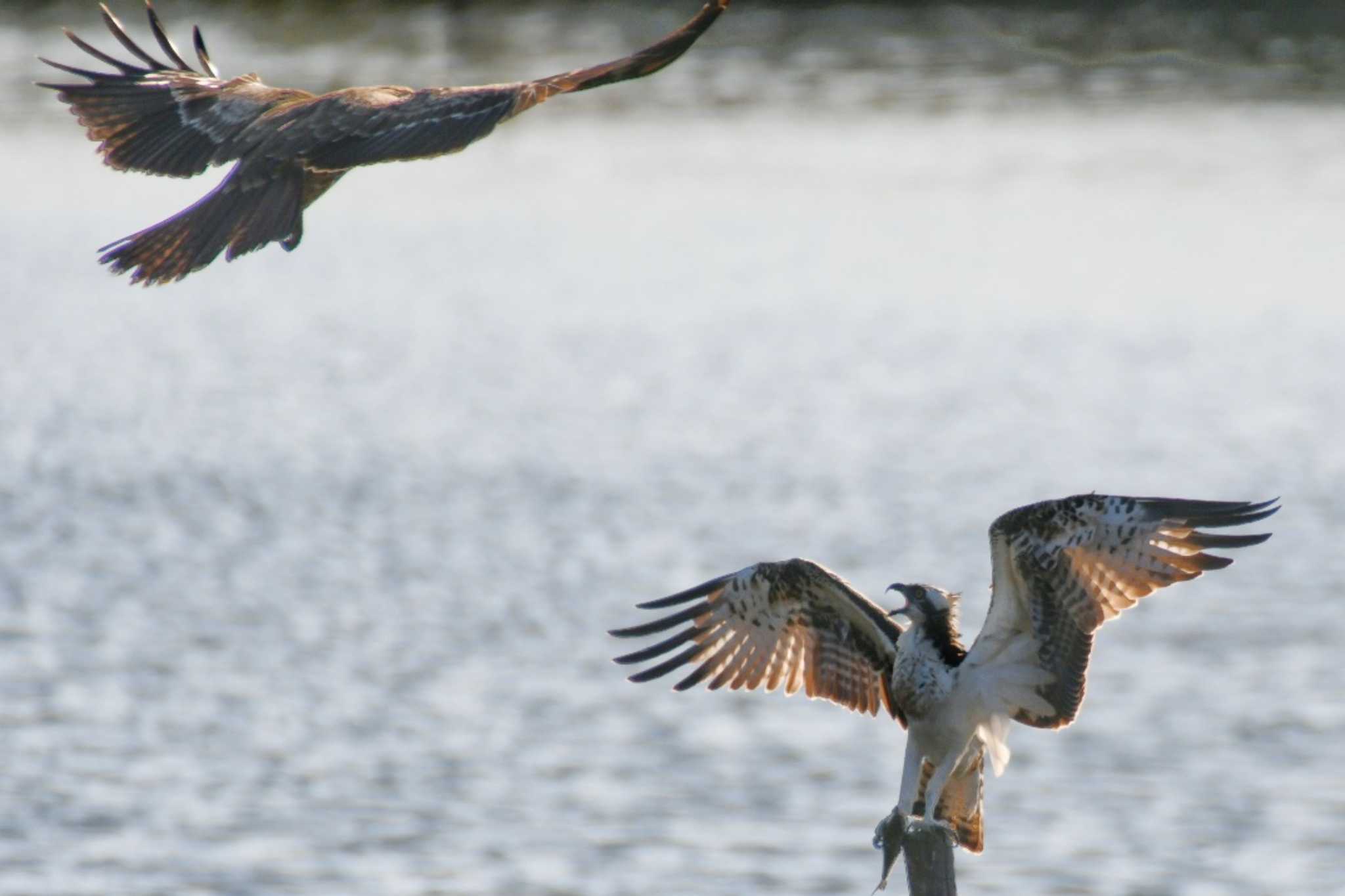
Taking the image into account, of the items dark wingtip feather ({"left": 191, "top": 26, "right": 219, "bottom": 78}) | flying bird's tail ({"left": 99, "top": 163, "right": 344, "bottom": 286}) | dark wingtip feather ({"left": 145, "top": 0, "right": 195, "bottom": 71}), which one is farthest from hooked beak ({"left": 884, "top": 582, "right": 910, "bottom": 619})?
dark wingtip feather ({"left": 145, "top": 0, "right": 195, "bottom": 71})

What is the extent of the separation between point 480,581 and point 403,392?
5.41m

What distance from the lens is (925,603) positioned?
22.5 feet

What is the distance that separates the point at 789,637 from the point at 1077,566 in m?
1.14

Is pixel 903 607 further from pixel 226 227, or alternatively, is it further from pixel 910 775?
pixel 226 227

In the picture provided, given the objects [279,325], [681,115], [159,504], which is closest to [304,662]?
[159,504]

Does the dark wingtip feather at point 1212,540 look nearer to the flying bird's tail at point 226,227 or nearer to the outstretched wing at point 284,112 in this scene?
the outstretched wing at point 284,112

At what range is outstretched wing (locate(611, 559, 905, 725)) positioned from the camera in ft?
23.3

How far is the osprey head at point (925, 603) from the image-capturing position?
682cm

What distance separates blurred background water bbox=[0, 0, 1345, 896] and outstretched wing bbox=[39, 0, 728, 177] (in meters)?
5.20

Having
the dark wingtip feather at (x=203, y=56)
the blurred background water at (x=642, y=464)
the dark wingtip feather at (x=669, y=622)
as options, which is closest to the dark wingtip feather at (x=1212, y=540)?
the dark wingtip feather at (x=669, y=622)

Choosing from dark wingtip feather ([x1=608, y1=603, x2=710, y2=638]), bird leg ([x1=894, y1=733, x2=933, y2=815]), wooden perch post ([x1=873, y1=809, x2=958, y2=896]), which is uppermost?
dark wingtip feather ([x1=608, y1=603, x2=710, y2=638])

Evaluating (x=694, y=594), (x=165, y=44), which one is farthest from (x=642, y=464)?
(x=694, y=594)

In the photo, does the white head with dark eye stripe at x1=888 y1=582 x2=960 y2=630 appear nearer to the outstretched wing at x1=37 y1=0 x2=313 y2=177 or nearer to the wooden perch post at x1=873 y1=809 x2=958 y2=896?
the wooden perch post at x1=873 y1=809 x2=958 y2=896

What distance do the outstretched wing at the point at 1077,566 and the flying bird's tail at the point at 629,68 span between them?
168 centimetres
